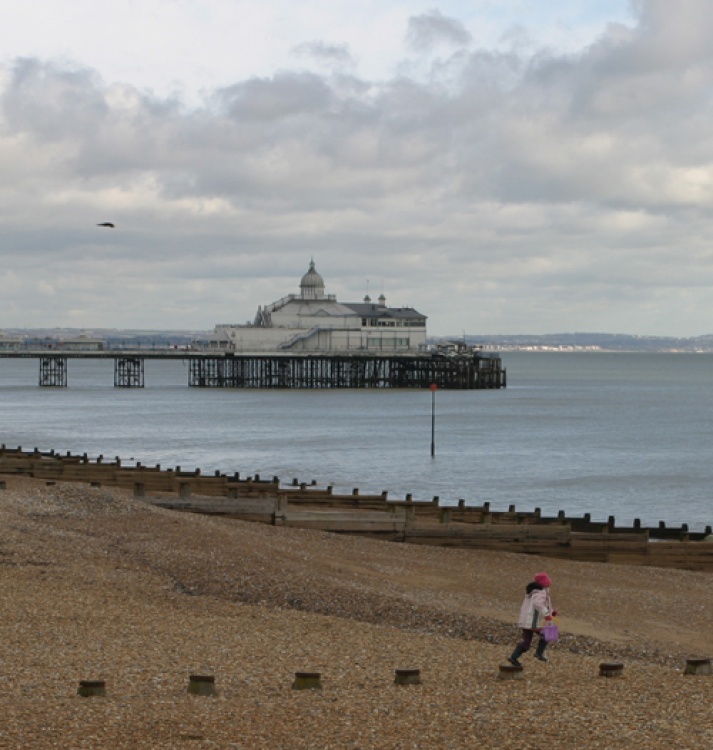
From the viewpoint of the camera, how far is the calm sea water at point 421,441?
1772 inches

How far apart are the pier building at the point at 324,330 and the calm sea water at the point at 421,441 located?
4920 millimetres

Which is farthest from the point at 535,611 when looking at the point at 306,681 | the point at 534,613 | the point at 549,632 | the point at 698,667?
the point at 306,681

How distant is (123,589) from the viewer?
57.6ft

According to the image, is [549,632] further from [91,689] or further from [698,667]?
[91,689]

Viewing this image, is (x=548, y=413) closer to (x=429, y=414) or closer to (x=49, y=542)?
(x=429, y=414)

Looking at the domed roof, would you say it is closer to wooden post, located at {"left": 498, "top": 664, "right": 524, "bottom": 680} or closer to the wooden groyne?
the wooden groyne

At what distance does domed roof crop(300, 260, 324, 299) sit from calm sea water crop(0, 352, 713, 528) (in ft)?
42.5

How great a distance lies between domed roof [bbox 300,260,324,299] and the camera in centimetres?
12250

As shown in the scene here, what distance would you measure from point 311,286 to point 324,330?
8106 millimetres

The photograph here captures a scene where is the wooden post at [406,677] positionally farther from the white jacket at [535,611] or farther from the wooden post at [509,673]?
the white jacket at [535,611]

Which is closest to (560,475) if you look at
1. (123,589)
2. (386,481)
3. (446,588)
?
(386,481)

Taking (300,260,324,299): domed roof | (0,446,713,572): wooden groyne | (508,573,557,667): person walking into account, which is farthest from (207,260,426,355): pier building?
(508,573,557,667): person walking

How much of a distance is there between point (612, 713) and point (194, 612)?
6754 mm

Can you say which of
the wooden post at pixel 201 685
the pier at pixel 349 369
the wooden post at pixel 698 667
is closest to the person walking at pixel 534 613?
the wooden post at pixel 698 667
